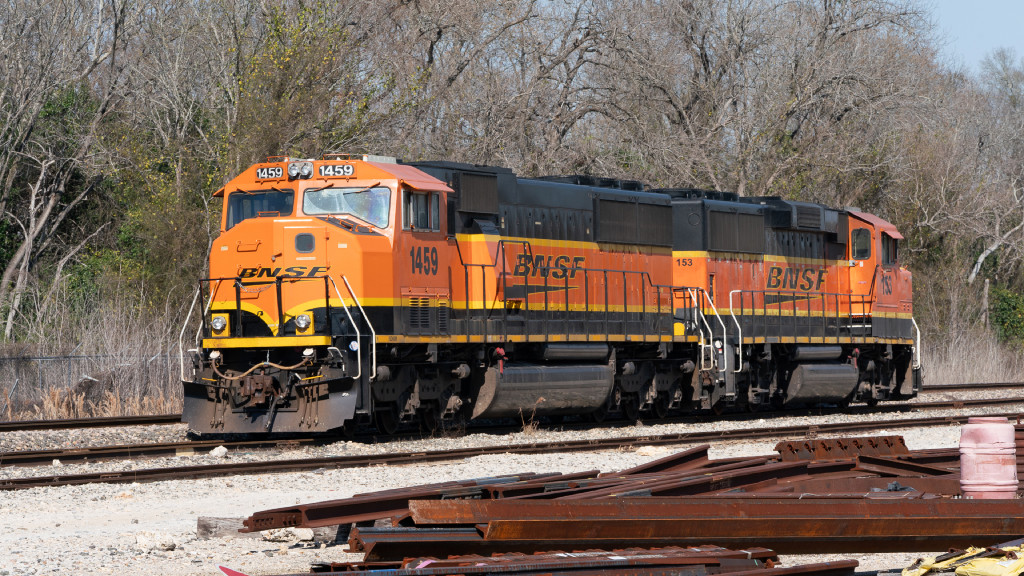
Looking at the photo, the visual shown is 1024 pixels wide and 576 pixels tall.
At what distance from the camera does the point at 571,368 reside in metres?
17.4

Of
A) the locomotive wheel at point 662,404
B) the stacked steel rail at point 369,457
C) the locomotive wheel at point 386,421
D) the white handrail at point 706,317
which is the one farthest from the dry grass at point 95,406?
the white handrail at point 706,317

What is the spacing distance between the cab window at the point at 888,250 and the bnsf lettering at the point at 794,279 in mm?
1522

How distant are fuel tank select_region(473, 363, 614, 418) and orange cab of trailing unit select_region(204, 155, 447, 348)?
1.94m

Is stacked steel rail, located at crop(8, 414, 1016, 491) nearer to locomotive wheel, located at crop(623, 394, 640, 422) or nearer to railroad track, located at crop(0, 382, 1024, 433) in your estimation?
railroad track, located at crop(0, 382, 1024, 433)

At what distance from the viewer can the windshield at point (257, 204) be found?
15.3 meters

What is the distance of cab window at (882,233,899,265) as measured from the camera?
2322 cm

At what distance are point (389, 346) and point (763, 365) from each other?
8.73 meters

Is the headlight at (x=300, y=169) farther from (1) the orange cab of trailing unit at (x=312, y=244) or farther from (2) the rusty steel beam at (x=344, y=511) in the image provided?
(2) the rusty steel beam at (x=344, y=511)

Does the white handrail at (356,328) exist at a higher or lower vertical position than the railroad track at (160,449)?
higher

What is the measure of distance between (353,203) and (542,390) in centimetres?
391

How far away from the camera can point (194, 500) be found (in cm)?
1012

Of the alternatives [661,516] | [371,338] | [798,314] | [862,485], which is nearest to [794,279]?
[798,314]

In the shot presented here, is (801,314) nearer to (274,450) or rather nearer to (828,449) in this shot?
(274,450)

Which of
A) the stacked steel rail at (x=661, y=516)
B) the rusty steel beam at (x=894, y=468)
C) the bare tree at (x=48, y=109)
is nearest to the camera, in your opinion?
the stacked steel rail at (x=661, y=516)
